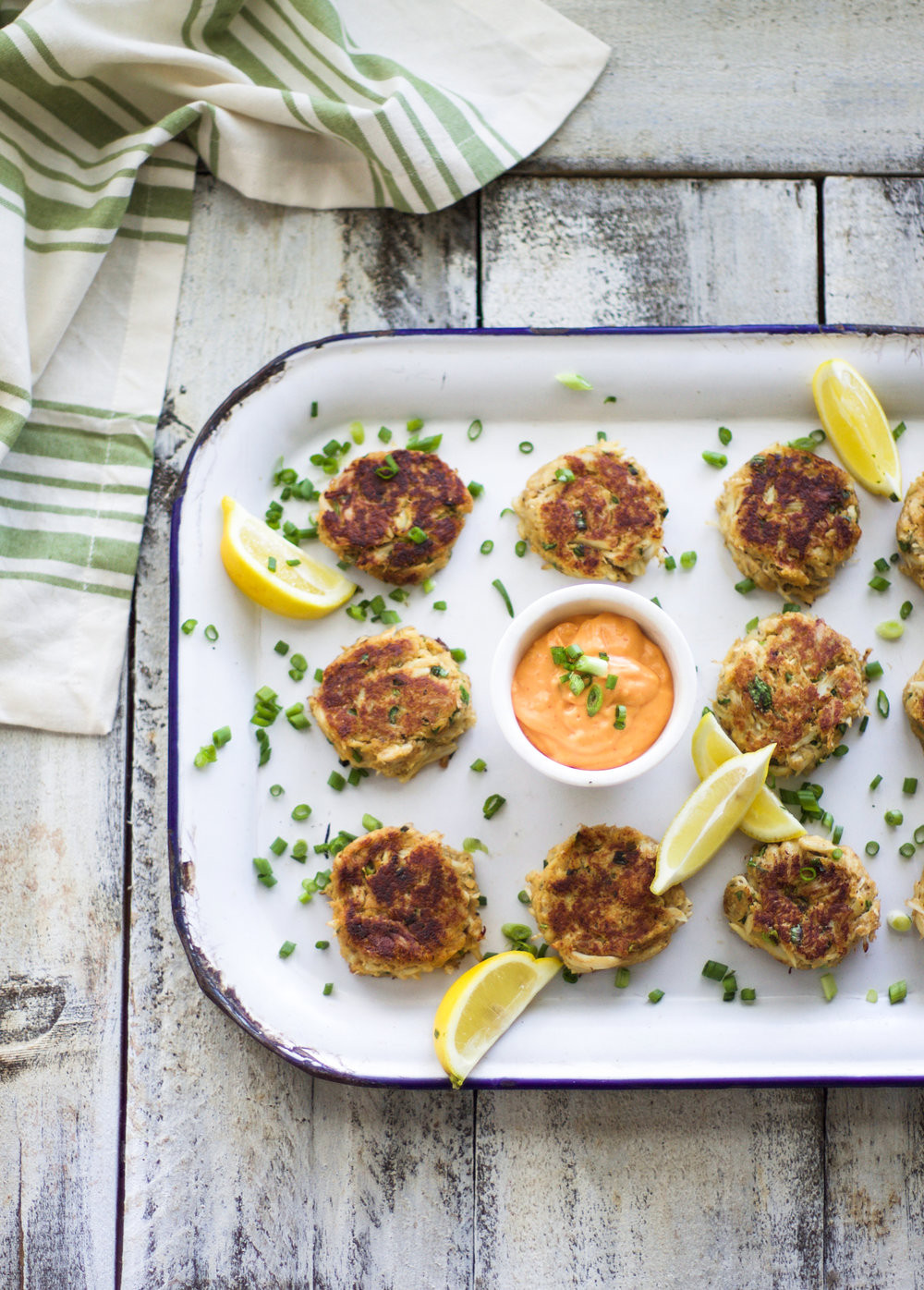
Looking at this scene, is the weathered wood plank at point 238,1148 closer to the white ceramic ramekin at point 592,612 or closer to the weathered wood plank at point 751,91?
the white ceramic ramekin at point 592,612

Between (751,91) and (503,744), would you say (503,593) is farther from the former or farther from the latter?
(751,91)

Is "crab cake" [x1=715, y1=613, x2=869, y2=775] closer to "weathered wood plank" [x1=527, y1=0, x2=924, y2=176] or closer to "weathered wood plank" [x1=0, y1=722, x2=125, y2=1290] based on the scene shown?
"weathered wood plank" [x1=527, y1=0, x2=924, y2=176]

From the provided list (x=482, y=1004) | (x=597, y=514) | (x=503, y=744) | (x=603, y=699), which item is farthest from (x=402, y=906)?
(x=597, y=514)

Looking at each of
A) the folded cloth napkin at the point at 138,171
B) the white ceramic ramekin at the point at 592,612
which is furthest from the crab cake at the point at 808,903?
the folded cloth napkin at the point at 138,171

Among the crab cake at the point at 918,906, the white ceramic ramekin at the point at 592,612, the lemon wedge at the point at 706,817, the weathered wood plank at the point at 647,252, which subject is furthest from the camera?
the weathered wood plank at the point at 647,252

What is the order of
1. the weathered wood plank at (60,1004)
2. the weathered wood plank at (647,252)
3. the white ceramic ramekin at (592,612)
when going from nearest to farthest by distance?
the white ceramic ramekin at (592,612)
the weathered wood plank at (60,1004)
the weathered wood plank at (647,252)

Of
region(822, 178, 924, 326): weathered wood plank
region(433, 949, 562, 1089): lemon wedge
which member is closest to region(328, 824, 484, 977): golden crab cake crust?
region(433, 949, 562, 1089): lemon wedge
